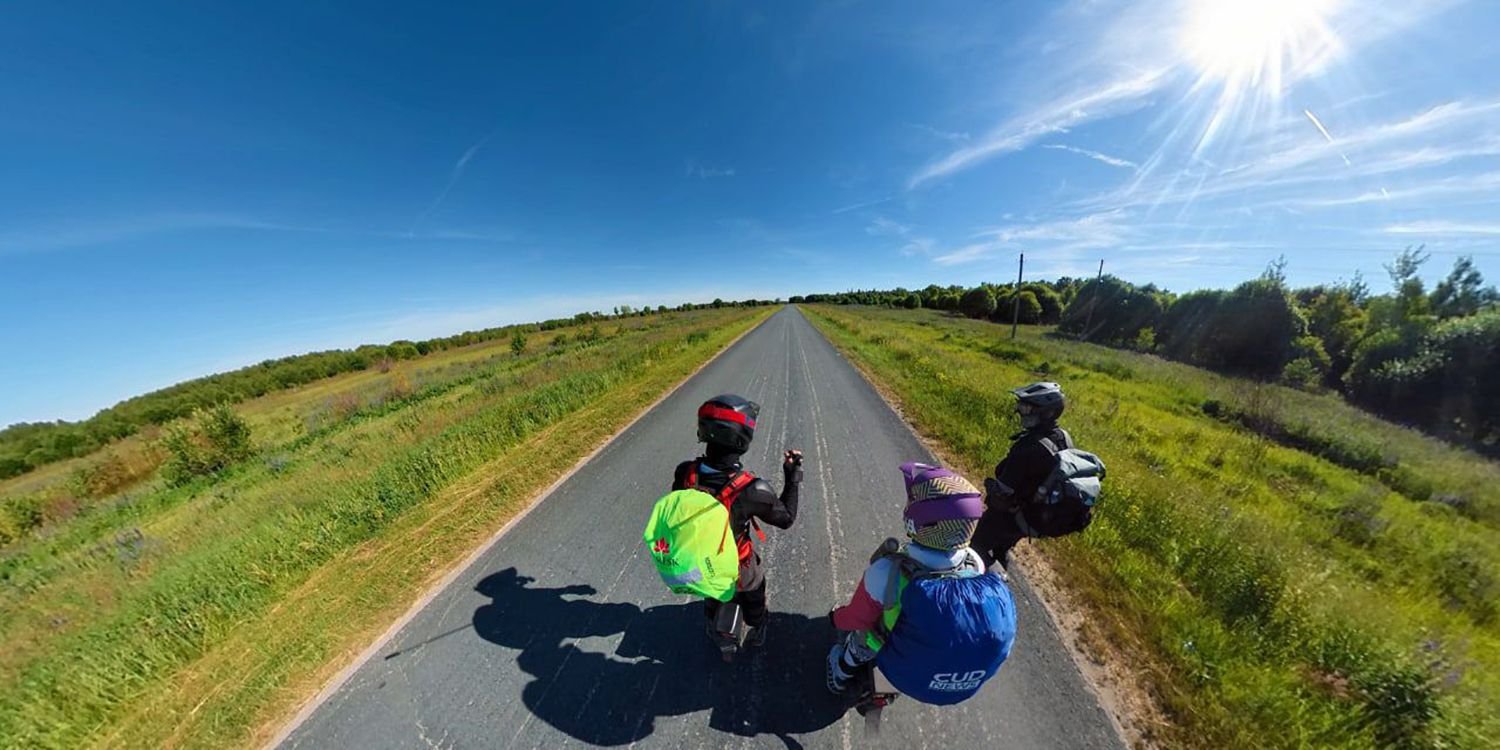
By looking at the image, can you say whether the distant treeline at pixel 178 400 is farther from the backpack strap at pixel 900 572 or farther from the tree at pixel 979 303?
the tree at pixel 979 303

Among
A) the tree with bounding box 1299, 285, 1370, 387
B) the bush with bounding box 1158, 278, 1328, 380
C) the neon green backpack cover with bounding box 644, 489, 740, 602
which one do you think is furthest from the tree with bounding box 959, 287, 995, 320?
the neon green backpack cover with bounding box 644, 489, 740, 602

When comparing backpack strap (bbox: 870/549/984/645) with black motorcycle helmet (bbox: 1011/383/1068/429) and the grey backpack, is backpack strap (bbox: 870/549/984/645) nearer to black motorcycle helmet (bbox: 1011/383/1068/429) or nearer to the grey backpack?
the grey backpack

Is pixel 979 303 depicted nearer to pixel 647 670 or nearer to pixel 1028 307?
pixel 1028 307

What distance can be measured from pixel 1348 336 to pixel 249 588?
1661 inches

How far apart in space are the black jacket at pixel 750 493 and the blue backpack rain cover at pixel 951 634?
0.89 m

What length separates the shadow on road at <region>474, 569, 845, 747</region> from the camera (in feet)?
9.34

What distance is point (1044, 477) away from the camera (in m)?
3.28

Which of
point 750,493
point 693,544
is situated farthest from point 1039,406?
point 693,544

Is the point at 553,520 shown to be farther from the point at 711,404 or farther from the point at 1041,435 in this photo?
the point at 1041,435

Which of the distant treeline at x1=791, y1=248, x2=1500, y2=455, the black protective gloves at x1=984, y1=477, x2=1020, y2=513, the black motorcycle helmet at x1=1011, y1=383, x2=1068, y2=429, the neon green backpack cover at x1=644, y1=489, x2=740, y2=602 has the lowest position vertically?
the distant treeline at x1=791, y1=248, x2=1500, y2=455

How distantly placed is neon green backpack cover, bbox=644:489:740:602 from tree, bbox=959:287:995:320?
6280 centimetres

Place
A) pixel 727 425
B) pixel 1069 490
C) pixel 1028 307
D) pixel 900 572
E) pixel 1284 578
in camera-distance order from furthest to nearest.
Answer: pixel 1028 307 → pixel 1284 578 → pixel 1069 490 → pixel 727 425 → pixel 900 572

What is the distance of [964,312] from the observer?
65188mm

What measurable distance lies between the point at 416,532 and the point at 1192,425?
55.8ft
